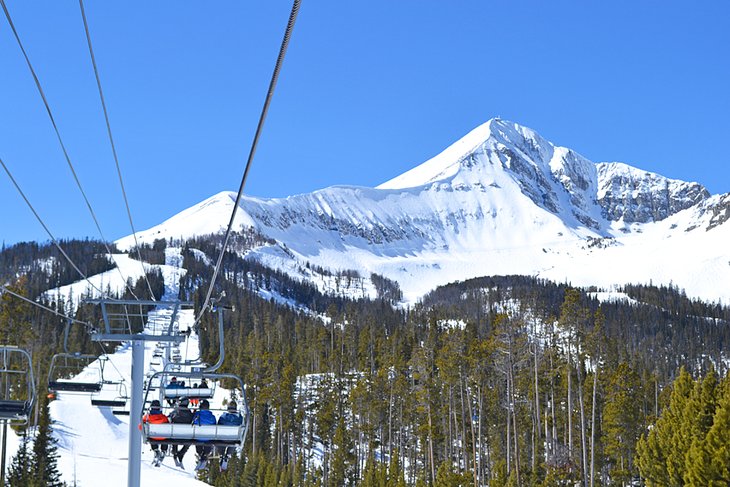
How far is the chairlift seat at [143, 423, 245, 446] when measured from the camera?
14.0 metres

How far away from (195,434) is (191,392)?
7240 millimetres

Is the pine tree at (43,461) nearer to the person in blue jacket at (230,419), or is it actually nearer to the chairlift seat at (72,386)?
the chairlift seat at (72,386)

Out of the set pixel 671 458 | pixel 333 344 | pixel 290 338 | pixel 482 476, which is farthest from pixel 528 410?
pixel 290 338

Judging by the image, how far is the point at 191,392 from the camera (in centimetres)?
2108

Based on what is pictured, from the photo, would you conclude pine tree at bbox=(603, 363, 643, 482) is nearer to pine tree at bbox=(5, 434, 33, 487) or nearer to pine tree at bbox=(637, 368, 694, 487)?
pine tree at bbox=(637, 368, 694, 487)

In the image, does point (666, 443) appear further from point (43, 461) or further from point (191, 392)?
point (43, 461)

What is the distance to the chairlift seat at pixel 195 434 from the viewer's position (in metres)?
14.0

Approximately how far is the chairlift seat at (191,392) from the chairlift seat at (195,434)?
5870mm

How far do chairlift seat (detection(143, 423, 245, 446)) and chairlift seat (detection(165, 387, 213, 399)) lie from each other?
Result: 587 centimetres

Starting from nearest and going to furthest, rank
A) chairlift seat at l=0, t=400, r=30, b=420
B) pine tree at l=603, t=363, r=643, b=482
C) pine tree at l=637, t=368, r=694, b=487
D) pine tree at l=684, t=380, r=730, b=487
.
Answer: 1. chairlift seat at l=0, t=400, r=30, b=420
2. pine tree at l=684, t=380, r=730, b=487
3. pine tree at l=637, t=368, r=694, b=487
4. pine tree at l=603, t=363, r=643, b=482

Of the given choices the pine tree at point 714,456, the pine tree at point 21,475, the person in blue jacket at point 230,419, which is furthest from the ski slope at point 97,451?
the person in blue jacket at point 230,419

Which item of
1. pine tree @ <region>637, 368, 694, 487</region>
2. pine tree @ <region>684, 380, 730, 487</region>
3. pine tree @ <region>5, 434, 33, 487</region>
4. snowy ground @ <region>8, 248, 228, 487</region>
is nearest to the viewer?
pine tree @ <region>684, 380, 730, 487</region>

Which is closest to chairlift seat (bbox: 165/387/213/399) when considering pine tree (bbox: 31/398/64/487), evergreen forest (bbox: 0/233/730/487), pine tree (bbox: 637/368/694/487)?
evergreen forest (bbox: 0/233/730/487)

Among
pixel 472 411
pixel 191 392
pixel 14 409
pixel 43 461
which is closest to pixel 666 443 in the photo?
pixel 191 392
